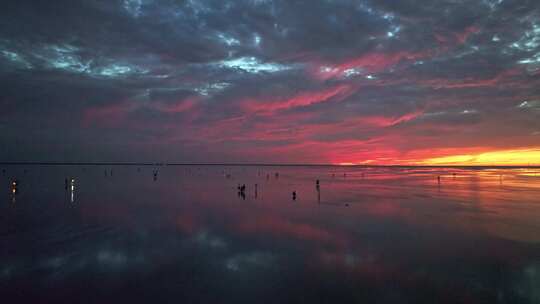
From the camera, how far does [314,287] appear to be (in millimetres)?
13609

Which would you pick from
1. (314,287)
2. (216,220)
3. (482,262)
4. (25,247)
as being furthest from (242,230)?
(482,262)

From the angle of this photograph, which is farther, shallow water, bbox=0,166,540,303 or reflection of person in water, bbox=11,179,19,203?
reflection of person in water, bbox=11,179,19,203

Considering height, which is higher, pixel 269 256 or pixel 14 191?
pixel 14 191

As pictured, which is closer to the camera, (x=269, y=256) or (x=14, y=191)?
(x=269, y=256)

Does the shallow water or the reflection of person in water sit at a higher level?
the reflection of person in water

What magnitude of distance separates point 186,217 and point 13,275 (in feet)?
49.9

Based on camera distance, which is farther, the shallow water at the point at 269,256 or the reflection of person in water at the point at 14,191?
the reflection of person in water at the point at 14,191

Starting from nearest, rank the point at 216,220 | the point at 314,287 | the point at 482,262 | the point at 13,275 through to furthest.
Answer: the point at 314,287 < the point at 13,275 < the point at 482,262 < the point at 216,220

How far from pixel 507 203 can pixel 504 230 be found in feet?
57.6

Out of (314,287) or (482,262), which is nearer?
(314,287)

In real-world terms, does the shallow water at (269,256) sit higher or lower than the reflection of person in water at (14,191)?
lower

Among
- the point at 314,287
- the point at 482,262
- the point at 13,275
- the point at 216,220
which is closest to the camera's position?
the point at 314,287

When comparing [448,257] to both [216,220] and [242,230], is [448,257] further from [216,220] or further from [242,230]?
[216,220]

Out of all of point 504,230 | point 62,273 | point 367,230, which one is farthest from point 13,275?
point 504,230
